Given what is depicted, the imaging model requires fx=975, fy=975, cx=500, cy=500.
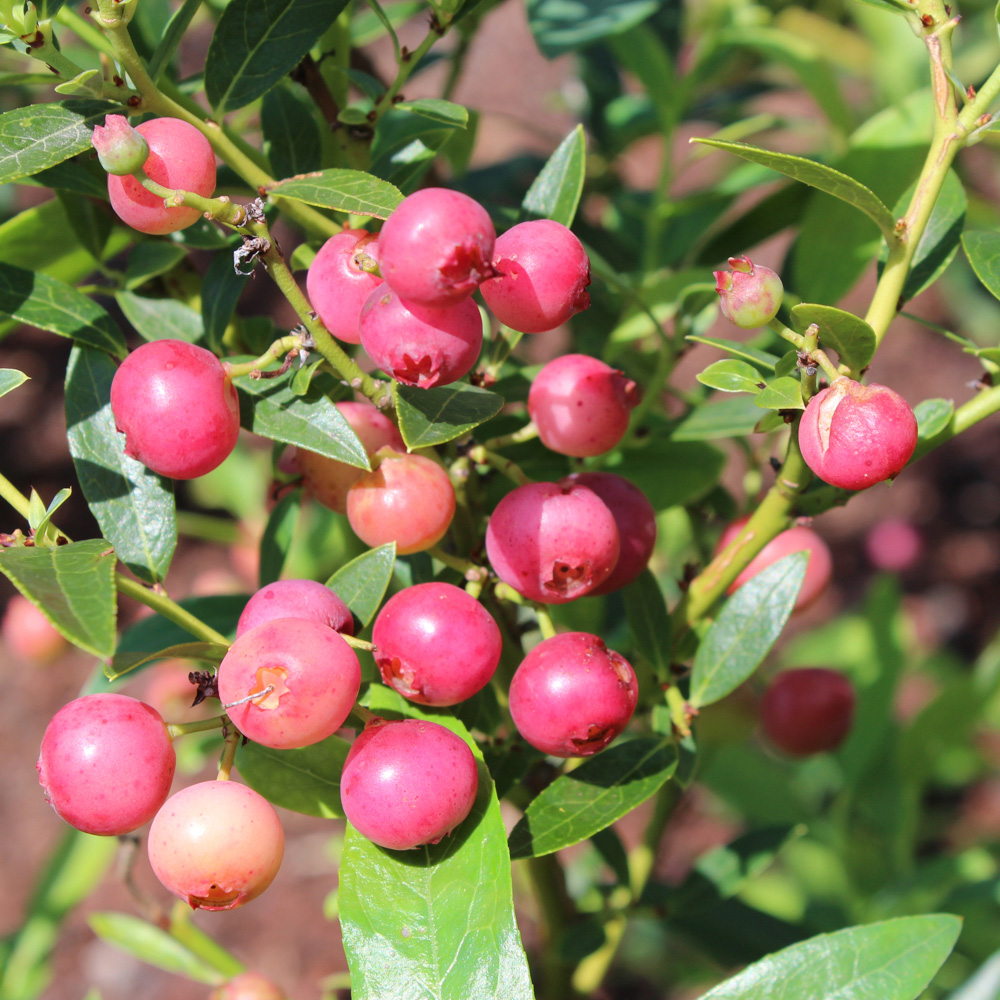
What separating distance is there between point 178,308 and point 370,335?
30 centimetres

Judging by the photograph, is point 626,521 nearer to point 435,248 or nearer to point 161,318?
point 435,248

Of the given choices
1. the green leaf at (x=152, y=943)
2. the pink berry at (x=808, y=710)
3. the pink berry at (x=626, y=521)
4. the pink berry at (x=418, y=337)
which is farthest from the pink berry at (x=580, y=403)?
the green leaf at (x=152, y=943)

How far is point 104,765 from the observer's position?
1.74 ft

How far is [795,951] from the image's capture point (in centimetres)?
65

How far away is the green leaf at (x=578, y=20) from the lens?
936 mm

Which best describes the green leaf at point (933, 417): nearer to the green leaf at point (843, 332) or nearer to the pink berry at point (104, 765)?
the green leaf at point (843, 332)

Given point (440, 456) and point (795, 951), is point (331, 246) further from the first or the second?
point (795, 951)

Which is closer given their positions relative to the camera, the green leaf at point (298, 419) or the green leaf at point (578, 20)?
the green leaf at point (298, 419)

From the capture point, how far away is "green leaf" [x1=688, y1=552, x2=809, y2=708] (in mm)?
723

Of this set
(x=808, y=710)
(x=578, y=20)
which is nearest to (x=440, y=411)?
(x=578, y=20)

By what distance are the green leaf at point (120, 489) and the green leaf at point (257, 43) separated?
0.22 meters

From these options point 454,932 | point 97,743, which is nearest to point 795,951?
point 454,932

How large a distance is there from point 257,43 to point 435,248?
0.98 ft

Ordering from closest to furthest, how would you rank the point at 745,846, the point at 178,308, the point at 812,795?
the point at 178,308 → the point at 745,846 → the point at 812,795
